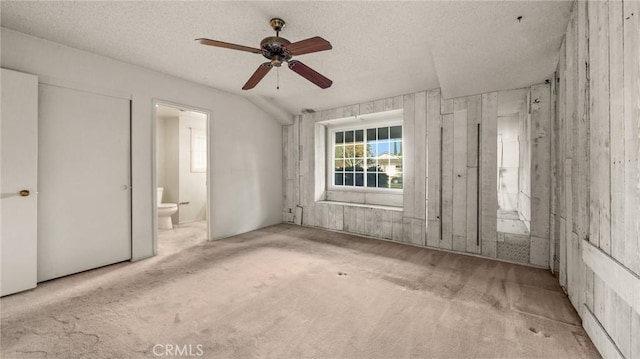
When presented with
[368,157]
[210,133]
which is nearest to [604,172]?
[368,157]

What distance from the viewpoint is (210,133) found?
4016 millimetres

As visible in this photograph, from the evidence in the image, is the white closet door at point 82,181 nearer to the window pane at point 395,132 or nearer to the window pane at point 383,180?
the window pane at point 383,180

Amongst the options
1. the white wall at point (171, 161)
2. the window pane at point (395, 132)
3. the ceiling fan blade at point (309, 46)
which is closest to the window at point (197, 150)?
the white wall at point (171, 161)

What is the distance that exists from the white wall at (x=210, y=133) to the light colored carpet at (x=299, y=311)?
111 cm

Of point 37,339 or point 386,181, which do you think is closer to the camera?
point 37,339

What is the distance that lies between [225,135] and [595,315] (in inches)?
181

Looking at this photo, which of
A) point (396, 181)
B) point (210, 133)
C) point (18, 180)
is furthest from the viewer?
point (396, 181)

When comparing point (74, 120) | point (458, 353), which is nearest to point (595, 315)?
point (458, 353)

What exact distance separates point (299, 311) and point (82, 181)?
9.25 ft

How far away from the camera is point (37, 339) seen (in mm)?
1646

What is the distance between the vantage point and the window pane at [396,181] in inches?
177

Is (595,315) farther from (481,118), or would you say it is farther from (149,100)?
(149,100)

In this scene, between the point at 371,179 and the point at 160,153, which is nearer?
the point at 371,179

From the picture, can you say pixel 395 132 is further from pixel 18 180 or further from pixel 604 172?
pixel 18 180
